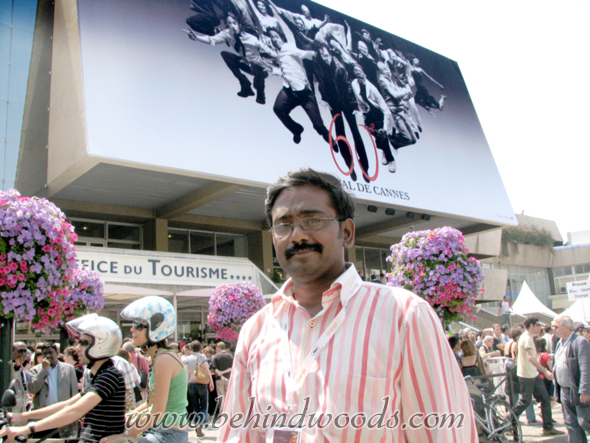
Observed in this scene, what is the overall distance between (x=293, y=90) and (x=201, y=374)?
13.8 metres

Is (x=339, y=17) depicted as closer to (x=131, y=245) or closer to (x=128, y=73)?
(x=128, y=73)

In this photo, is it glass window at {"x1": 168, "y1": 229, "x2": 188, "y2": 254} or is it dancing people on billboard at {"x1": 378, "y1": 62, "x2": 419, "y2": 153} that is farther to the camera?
dancing people on billboard at {"x1": 378, "y1": 62, "x2": 419, "y2": 153}

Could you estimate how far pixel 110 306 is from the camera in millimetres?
19547

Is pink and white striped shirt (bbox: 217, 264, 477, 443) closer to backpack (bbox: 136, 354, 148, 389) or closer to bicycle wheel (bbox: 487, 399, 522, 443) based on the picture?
bicycle wheel (bbox: 487, 399, 522, 443)

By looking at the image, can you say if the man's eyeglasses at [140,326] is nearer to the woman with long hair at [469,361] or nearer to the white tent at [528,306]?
the woman with long hair at [469,361]

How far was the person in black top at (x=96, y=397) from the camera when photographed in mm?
3309

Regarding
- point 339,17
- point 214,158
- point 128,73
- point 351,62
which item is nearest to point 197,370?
point 214,158

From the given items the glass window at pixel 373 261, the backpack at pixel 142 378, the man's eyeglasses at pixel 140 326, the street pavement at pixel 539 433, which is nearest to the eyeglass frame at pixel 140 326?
the man's eyeglasses at pixel 140 326

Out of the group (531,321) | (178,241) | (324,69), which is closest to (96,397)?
(531,321)

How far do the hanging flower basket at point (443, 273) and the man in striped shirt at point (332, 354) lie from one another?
6.96 meters

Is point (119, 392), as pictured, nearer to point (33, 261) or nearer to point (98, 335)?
point (98, 335)

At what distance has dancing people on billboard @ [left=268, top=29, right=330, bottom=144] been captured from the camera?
20234 millimetres

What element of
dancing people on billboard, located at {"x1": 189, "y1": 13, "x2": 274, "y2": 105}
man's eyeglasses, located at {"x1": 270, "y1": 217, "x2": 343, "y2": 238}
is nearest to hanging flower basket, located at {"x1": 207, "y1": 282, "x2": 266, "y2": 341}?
dancing people on billboard, located at {"x1": 189, "y1": 13, "x2": 274, "y2": 105}

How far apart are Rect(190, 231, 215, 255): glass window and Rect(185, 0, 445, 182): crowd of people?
8.01 metres
